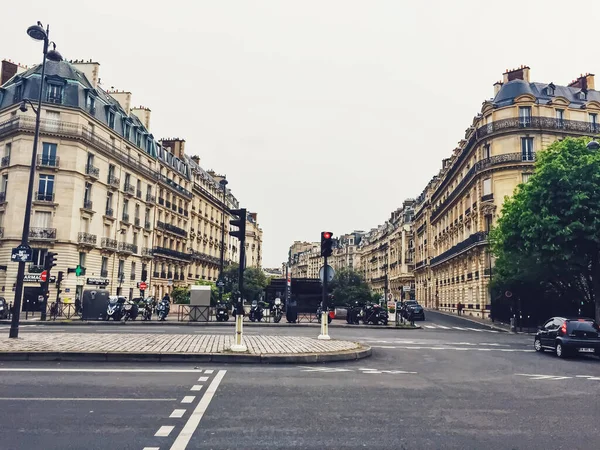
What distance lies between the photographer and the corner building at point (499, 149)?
41156 mm

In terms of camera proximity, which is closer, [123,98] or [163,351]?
[163,351]

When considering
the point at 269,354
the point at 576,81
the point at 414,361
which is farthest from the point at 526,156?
the point at 269,354

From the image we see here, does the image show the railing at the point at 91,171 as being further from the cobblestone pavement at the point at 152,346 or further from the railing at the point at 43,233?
the cobblestone pavement at the point at 152,346

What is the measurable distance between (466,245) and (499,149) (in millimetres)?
9915

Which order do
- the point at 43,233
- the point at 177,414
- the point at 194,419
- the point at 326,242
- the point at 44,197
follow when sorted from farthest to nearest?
the point at 44,197, the point at 43,233, the point at 326,242, the point at 177,414, the point at 194,419

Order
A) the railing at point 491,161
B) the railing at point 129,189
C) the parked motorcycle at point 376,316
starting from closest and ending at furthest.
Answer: the parked motorcycle at point 376,316
the railing at point 491,161
the railing at point 129,189

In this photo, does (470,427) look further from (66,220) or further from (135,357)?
(66,220)

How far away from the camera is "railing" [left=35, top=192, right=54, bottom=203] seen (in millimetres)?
39688

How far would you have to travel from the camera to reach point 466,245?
4756cm

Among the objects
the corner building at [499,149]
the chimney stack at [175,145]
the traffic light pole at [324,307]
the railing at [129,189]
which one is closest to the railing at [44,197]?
the railing at [129,189]

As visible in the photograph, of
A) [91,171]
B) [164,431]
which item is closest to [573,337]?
[164,431]

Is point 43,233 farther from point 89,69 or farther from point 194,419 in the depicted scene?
point 194,419

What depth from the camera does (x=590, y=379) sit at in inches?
429

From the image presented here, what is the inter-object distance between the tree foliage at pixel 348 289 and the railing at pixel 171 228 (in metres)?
22.4
